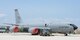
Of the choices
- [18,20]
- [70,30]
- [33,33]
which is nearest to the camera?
[70,30]

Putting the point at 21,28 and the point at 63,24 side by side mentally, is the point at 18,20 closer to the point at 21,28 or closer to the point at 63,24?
Result: the point at 21,28

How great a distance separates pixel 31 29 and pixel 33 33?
3.54ft

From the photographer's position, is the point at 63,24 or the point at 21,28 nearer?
the point at 63,24

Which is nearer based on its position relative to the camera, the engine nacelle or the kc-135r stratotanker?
the kc-135r stratotanker

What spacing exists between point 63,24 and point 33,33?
843cm

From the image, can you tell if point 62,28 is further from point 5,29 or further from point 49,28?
point 5,29

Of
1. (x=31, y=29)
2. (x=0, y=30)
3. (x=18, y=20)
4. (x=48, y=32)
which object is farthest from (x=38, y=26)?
(x=0, y=30)

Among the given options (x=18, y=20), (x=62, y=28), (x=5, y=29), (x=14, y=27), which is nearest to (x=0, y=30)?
(x=5, y=29)

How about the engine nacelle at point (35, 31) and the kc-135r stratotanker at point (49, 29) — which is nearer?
the kc-135r stratotanker at point (49, 29)

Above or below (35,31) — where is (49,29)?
above

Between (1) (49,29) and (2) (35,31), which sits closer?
(1) (49,29)

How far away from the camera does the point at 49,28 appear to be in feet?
190

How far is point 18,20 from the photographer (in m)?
81.2

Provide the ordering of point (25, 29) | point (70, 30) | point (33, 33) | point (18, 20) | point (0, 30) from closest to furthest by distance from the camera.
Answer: point (70, 30)
point (33, 33)
point (25, 29)
point (18, 20)
point (0, 30)
